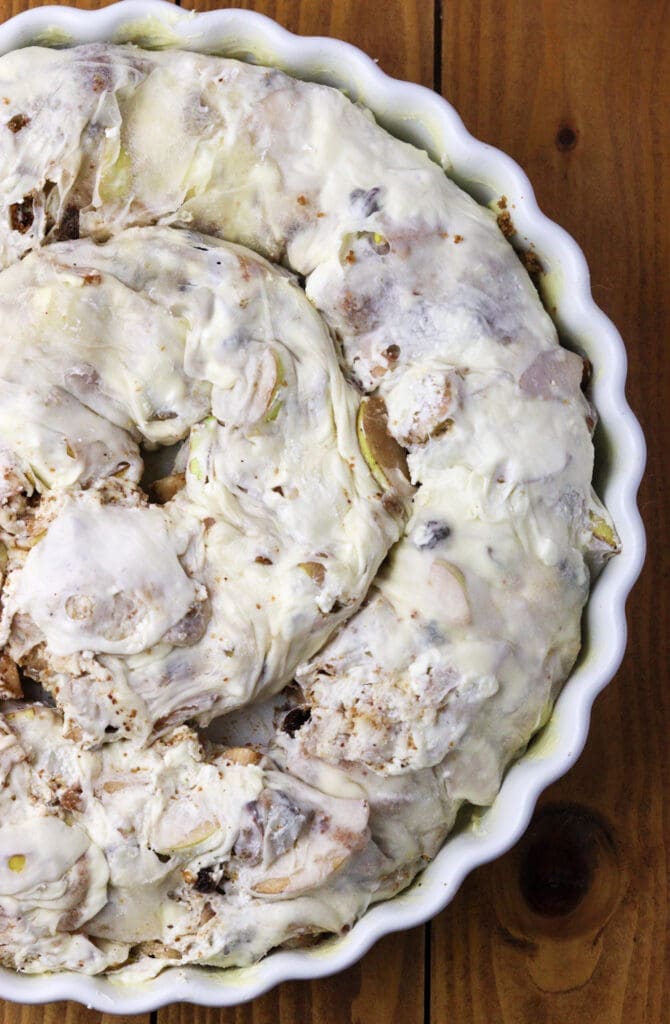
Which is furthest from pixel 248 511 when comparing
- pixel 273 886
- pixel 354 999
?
pixel 354 999

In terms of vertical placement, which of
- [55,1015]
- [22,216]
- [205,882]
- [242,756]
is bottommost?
[55,1015]

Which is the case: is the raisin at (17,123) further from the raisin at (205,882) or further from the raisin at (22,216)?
the raisin at (205,882)

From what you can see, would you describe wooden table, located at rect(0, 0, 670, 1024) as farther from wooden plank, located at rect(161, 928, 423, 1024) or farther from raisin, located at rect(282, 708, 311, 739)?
raisin, located at rect(282, 708, 311, 739)

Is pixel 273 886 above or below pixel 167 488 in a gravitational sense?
below

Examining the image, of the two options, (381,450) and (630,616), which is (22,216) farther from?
(630,616)

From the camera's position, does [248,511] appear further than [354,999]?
No

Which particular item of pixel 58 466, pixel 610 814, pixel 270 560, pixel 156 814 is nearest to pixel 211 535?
pixel 270 560
